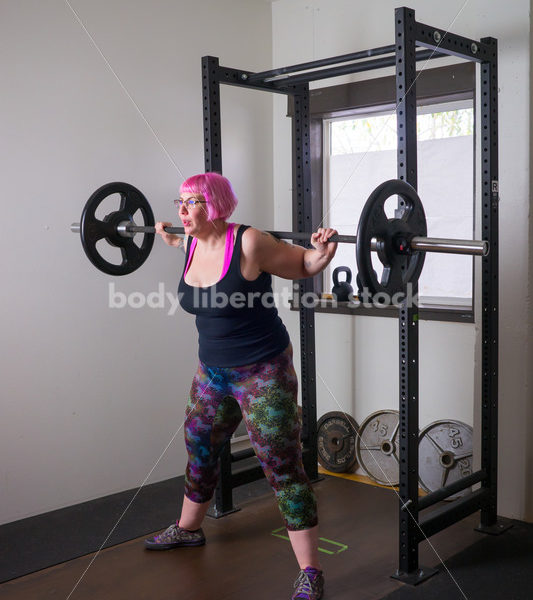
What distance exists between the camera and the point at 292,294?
4004 mm

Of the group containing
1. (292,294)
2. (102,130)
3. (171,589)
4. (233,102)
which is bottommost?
(171,589)

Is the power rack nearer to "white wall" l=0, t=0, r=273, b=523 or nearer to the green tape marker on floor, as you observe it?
the green tape marker on floor

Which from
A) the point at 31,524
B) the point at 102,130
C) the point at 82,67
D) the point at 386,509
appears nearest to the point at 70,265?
the point at 102,130

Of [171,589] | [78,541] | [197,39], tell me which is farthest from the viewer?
[197,39]

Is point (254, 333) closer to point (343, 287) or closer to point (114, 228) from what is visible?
point (114, 228)

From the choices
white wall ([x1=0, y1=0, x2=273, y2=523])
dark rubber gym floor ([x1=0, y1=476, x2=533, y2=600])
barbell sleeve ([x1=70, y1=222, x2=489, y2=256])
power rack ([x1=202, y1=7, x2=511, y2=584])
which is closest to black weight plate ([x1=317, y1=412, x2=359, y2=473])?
power rack ([x1=202, y1=7, x2=511, y2=584])

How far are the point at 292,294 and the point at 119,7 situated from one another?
1.71 metres

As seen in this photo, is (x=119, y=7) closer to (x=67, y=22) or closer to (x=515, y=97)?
(x=67, y=22)

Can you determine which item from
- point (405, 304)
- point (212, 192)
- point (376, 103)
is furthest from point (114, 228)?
point (376, 103)

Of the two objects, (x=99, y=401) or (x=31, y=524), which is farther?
(x=99, y=401)

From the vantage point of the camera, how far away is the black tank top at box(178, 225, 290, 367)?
7.70 ft

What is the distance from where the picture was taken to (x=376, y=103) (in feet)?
11.5

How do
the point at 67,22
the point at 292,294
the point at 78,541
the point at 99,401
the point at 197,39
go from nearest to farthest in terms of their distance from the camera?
the point at 78,541 → the point at 67,22 → the point at 99,401 → the point at 197,39 → the point at 292,294

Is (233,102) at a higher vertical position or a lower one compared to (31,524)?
higher
